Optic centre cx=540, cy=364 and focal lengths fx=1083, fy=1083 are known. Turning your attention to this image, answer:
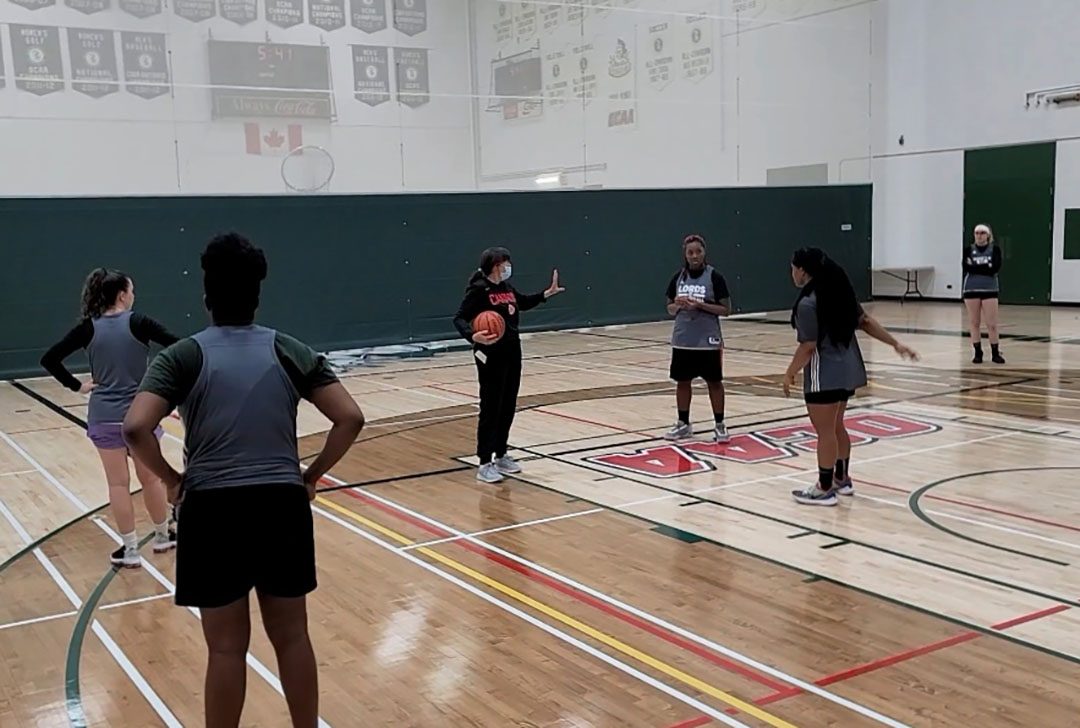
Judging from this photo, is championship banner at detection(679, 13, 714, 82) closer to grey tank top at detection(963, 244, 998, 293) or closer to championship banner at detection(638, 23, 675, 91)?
championship banner at detection(638, 23, 675, 91)

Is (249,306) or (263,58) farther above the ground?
Result: (263,58)

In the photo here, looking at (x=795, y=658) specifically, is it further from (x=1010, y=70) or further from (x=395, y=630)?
(x=1010, y=70)

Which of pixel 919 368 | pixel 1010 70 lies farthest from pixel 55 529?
pixel 1010 70

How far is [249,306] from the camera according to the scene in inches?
126

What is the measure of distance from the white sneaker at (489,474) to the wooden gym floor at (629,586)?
0.46 ft

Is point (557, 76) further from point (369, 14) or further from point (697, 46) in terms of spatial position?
point (369, 14)

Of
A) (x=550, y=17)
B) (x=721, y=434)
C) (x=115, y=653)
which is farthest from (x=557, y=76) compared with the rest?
(x=115, y=653)

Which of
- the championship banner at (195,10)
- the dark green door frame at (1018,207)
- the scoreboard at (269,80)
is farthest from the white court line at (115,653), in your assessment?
the dark green door frame at (1018,207)

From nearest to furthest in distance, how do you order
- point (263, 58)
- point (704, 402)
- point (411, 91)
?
point (704, 402) < point (263, 58) < point (411, 91)

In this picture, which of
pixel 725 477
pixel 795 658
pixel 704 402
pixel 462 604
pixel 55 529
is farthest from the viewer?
pixel 704 402

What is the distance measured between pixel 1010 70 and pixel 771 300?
254 inches

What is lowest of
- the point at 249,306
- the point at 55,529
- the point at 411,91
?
the point at 55,529

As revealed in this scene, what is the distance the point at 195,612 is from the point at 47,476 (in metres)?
4.21

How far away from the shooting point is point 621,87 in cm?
2142
